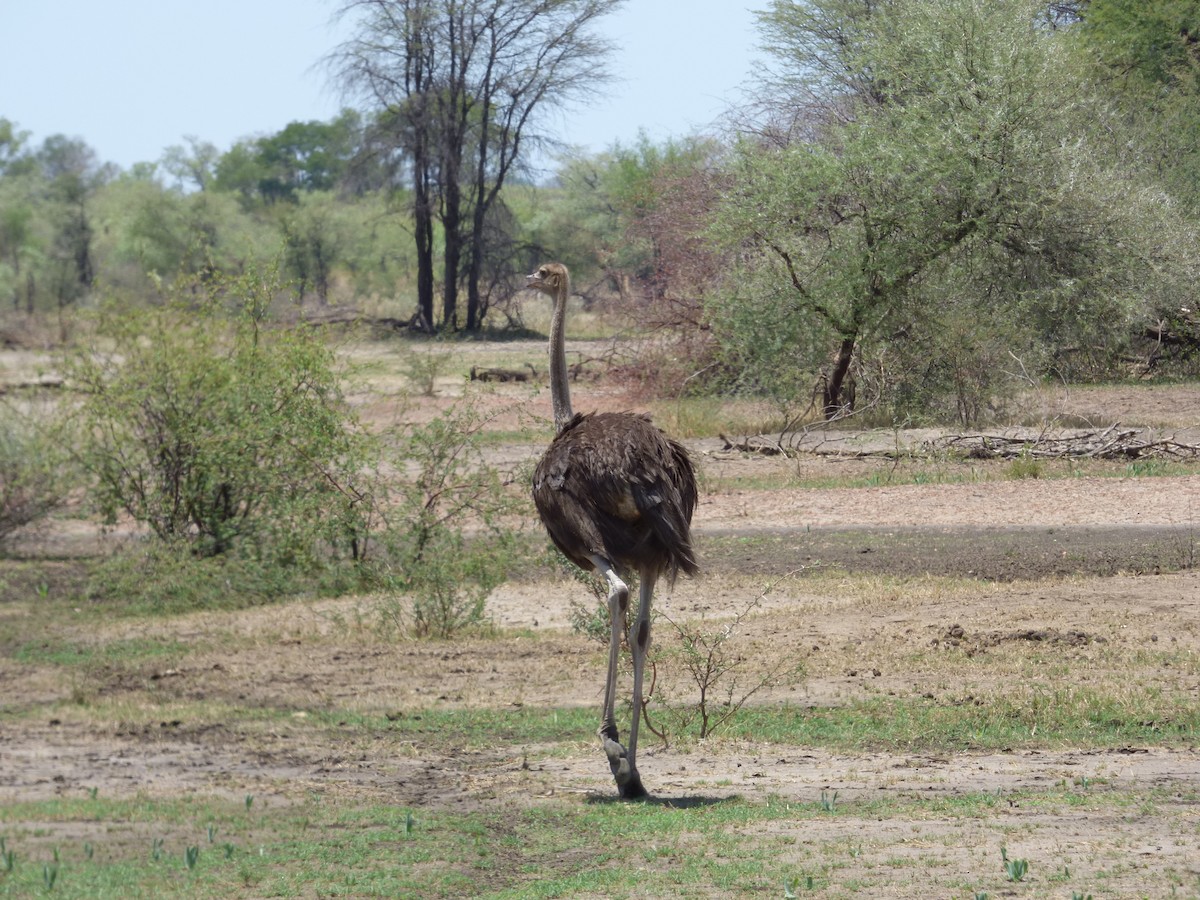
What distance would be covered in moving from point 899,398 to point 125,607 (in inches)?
478

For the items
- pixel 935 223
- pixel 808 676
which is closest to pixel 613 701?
pixel 808 676

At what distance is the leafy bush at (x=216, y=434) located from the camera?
532 inches

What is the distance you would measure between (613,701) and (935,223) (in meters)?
16.4

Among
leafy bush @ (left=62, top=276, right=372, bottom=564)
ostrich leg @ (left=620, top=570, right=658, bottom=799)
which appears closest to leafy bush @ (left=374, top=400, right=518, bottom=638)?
leafy bush @ (left=62, top=276, right=372, bottom=564)

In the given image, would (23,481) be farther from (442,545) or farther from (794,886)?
(794,886)

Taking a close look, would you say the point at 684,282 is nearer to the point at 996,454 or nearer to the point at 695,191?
the point at 695,191

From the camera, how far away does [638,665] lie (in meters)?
7.18

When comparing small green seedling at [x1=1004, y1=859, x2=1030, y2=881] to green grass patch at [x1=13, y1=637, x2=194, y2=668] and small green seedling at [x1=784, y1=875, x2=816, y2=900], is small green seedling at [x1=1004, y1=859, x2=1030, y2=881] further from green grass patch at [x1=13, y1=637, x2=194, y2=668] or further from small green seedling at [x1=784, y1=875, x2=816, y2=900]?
green grass patch at [x1=13, y1=637, x2=194, y2=668]

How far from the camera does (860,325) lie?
22.0 metres

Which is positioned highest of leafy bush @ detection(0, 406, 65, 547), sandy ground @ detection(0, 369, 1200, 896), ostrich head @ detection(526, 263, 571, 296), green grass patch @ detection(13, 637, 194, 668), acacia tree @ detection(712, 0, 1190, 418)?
acacia tree @ detection(712, 0, 1190, 418)

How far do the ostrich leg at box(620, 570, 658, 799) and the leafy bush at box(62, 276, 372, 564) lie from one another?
634 centimetres

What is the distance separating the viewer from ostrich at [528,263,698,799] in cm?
711

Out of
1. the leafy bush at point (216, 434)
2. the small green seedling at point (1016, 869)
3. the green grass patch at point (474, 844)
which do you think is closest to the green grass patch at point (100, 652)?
the leafy bush at point (216, 434)

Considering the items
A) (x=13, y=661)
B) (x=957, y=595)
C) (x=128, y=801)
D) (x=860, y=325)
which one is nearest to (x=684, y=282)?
(x=860, y=325)
